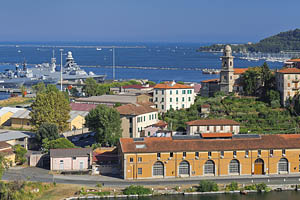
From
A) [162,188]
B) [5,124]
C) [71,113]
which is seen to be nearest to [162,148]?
[162,188]

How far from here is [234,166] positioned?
2719cm

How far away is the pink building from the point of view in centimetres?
2831

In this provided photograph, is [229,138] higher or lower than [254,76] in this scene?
lower

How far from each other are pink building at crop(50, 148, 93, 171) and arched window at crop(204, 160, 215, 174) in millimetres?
6005

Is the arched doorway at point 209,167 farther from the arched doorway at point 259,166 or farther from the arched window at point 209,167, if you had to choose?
the arched doorway at point 259,166

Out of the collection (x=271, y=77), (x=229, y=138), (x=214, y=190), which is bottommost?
(x=214, y=190)

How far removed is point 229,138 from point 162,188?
5.21m

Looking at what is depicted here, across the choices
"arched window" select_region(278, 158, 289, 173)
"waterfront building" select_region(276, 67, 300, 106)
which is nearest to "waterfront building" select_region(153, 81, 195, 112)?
"waterfront building" select_region(276, 67, 300, 106)

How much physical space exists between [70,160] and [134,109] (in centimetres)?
786

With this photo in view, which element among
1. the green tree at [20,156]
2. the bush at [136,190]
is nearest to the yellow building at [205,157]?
the bush at [136,190]

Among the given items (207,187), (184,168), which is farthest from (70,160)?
(207,187)

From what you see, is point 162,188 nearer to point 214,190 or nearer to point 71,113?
point 214,190

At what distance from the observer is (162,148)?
26.8 meters

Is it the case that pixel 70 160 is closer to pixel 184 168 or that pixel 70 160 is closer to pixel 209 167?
pixel 184 168
